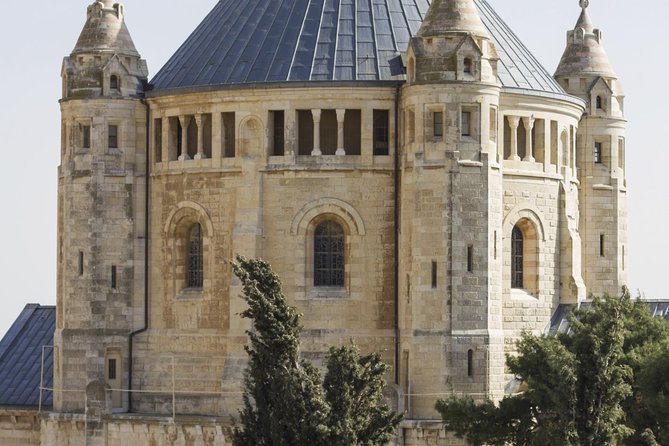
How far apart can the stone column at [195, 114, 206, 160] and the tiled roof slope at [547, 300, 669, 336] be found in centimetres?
1404

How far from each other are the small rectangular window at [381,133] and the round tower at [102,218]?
9.07 metres

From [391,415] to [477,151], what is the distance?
12.7 metres

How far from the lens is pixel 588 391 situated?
66312 mm

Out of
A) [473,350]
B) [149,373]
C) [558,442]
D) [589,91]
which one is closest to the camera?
[558,442]

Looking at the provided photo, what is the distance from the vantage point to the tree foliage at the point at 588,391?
66.1m

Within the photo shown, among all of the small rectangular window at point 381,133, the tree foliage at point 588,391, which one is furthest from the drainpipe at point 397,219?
the tree foliage at point 588,391

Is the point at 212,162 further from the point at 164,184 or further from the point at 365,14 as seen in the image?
the point at 365,14

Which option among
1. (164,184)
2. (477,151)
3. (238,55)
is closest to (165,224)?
(164,184)

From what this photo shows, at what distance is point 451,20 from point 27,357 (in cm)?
2336

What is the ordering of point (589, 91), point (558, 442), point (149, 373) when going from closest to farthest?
point (558, 442), point (149, 373), point (589, 91)

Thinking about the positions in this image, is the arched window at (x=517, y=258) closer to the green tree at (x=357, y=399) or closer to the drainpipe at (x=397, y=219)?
the drainpipe at (x=397, y=219)

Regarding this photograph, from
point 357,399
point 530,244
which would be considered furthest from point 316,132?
point 357,399

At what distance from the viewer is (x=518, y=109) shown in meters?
78.8

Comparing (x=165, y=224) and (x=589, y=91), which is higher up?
(x=589, y=91)
